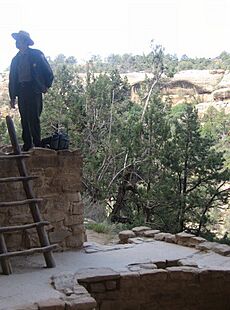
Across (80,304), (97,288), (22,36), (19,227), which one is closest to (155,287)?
(97,288)

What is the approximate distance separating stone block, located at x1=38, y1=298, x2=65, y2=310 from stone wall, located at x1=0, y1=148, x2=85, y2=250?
5.41 ft

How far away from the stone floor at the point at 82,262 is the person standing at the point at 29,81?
4.70ft

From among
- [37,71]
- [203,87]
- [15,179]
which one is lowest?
[203,87]

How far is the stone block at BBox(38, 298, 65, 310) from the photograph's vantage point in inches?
141

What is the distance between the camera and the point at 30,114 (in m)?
5.75

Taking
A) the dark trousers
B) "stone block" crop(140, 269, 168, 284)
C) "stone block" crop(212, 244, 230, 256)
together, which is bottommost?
"stone block" crop(212, 244, 230, 256)

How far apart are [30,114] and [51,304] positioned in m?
2.74

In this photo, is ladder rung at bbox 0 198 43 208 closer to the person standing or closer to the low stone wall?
the low stone wall

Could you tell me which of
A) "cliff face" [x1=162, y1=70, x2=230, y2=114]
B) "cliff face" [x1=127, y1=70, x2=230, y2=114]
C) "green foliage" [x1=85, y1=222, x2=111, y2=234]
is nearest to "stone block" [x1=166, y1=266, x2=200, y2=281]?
"green foliage" [x1=85, y1=222, x2=111, y2=234]

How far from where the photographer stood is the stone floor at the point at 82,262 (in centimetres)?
393

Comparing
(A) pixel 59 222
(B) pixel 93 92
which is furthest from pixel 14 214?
(B) pixel 93 92

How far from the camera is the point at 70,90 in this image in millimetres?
13203

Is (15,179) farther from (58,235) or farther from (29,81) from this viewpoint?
(29,81)

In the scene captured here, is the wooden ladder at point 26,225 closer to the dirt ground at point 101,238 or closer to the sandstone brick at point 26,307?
the sandstone brick at point 26,307
